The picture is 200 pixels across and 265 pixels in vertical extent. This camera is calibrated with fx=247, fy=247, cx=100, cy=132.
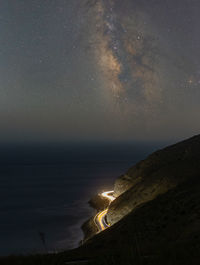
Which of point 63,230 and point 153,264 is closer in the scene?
point 153,264

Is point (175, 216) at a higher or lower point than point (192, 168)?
lower

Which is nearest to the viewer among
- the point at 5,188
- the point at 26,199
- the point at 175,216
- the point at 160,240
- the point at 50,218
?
the point at 160,240

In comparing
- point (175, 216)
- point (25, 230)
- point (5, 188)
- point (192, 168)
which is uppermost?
point (5, 188)

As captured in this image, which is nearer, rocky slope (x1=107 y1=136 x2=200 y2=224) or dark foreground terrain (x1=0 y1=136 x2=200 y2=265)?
dark foreground terrain (x1=0 y1=136 x2=200 y2=265)

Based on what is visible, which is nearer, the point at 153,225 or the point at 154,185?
the point at 153,225

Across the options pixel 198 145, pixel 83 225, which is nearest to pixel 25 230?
pixel 83 225

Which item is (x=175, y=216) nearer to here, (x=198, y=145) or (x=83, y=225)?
(x=83, y=225)

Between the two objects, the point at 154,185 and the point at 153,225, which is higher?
the point at 154,185

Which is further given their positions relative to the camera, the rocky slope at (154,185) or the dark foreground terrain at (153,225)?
the rocky slope at (154,185)
